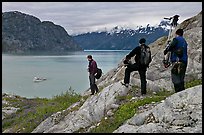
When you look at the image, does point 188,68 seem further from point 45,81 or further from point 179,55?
point 45,81

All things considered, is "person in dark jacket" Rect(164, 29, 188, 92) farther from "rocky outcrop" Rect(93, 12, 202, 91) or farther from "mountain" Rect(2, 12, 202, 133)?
"rocky outcrop" Rect(93, 12, 202, 91)

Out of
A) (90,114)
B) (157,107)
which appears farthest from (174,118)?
(90,114)

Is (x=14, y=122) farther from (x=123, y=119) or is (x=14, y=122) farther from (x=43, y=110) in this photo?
(x=123, y=119)

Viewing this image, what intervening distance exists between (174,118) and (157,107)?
1.01 m

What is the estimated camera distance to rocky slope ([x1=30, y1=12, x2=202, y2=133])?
944cm

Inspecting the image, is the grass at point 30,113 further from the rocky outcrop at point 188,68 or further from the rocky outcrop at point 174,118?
the rocky outcrop at point 174,118

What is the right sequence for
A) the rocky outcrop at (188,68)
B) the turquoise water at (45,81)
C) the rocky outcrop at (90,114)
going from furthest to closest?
the turquoise water at (45,81)
the rocky outcrop at (188,68)
the rocky outcrop at (90,114)

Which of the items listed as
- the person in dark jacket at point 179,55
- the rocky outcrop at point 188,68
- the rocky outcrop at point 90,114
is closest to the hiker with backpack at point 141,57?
the person in dark jacket at point 179,55

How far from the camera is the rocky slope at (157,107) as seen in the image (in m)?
9.44

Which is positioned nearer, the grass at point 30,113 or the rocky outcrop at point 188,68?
the rocky outcrop at point 188,68

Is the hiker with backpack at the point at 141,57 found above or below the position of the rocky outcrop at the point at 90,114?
above

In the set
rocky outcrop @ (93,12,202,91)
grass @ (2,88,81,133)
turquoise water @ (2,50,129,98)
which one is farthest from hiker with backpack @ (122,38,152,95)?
turquoise water @ (2,50,129,98)

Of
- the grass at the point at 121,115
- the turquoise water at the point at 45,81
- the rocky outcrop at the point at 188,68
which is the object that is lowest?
the turquoise water at the point at 45,81

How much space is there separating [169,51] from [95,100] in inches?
183
